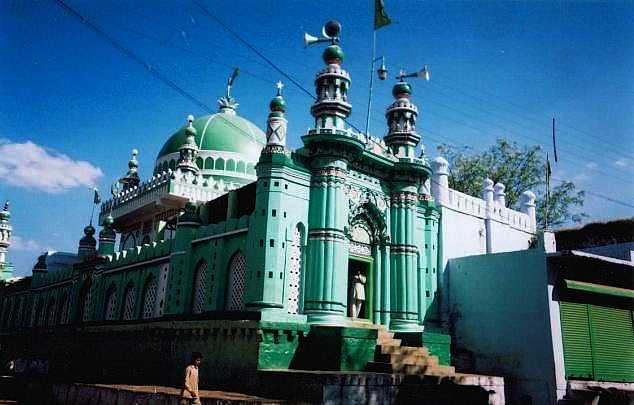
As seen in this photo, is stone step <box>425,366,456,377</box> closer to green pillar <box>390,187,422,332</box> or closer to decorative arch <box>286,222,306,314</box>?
green pillar <box>390,187,422,332</box>

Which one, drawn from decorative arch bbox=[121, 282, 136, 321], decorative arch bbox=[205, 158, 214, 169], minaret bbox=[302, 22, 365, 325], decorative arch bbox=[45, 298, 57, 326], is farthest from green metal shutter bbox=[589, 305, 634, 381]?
decorative arch bbox=[45, 298, 57, 326]

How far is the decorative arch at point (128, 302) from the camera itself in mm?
21377

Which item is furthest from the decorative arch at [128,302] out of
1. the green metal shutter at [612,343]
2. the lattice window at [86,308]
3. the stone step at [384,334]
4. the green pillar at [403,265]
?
the green metal shutter at [612,343]

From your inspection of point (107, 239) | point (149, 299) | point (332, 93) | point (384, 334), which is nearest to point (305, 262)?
point (384, 334)

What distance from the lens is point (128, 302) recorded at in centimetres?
2186

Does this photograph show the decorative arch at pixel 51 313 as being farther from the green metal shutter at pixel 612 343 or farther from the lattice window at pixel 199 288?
the green metal shutter at pixel 612 343

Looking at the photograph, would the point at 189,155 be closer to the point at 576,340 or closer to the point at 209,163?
the point at 209,163

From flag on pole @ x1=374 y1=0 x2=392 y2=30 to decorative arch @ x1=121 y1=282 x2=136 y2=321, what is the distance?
1349 centimetres

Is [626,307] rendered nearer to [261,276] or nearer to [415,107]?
[415,107]

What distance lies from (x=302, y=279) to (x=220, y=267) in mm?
2685

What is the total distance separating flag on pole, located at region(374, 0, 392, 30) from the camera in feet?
59.3

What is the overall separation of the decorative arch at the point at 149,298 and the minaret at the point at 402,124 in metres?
9.91

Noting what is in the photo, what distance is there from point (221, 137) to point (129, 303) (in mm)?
9851

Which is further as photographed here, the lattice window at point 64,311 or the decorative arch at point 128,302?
the lattice window at point 64,311
